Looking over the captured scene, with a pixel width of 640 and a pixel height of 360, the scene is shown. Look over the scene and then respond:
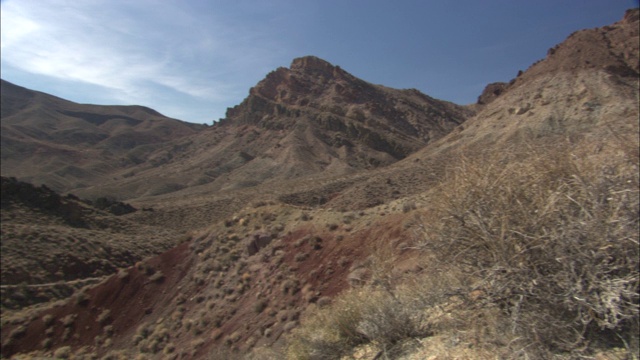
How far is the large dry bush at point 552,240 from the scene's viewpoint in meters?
3.89

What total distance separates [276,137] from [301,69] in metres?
37.3

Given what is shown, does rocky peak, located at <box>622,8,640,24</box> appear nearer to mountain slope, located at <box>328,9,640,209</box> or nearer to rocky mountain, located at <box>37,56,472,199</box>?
mountain slope, located at <box>328,9,640,209</box>

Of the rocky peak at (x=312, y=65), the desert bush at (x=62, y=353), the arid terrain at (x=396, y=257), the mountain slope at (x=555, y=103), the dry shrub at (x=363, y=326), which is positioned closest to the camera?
the arid terrain at (x=396, y=257)

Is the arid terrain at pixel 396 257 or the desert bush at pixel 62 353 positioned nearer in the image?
the arid terrain at pixel 396 257

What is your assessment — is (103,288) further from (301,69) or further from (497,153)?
(301,69)

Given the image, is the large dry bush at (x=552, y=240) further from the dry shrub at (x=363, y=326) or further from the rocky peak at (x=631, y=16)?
the rocky peak at (x=631, y=16)

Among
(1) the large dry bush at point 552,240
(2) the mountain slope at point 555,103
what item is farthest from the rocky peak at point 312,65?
(1) the large dry bush at point 552,240

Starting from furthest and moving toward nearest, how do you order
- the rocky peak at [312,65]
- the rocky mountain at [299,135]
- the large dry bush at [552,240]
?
the rocky peak at [312,65] → the rocky mountain at [299,135] → the large dry bush at [552,240]

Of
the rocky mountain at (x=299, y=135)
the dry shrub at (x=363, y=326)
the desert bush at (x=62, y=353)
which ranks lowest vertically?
the desert bush at (x=62, y=353)

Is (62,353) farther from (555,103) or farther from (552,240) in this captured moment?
(555,103)

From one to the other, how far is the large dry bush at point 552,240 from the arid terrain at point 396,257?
2cm

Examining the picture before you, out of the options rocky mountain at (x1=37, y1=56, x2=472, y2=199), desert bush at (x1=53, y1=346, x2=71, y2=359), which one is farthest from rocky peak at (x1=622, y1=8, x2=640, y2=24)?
desert bush at (x1=53, y1=346, x2=71, y2=359)

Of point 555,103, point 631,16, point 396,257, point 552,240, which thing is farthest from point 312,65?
point 552,240

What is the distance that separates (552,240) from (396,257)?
6.25m
